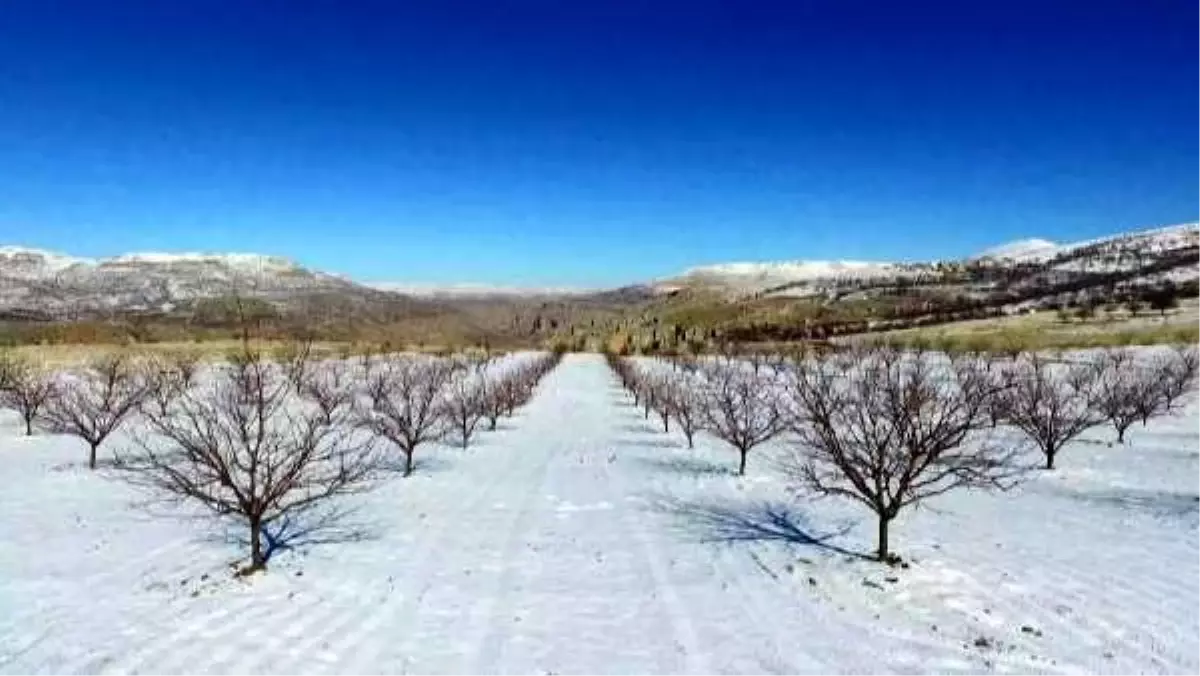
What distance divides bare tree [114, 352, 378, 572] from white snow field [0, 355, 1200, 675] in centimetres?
90

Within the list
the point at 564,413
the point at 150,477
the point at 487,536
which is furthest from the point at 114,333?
the point at 487,536

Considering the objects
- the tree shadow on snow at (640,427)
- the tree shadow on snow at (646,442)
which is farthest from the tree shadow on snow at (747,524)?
the tree shadow on snow at (640,427)

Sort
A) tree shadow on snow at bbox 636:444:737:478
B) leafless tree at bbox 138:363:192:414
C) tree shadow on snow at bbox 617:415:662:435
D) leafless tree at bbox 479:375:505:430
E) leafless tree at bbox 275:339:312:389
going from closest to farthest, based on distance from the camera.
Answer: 1. tree shadow on snow at bbox 636:444:737:478
2. leafless tree at bbox 275:339:312:389
3. leafless tree at bbox 138:363:192:414
4. leafless tree at bbox 479:375:505:430
5. tree shadow on snow at bbox 617:415:662:435

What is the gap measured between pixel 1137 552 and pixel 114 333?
417 feet

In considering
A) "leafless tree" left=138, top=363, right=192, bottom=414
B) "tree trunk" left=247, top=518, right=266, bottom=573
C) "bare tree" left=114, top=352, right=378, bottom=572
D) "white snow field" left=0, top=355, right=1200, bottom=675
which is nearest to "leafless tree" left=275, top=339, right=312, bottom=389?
"bare tree" left=114, top=352, right=378, bottom=572

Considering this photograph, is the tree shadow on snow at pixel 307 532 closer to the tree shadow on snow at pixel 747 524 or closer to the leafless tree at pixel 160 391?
the tree shadow on snow at pixel 747 524

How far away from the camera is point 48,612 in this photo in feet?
39.4

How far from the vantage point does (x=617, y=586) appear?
13.8 m

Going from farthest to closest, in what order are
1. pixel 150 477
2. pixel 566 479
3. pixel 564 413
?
pixel 564 413 < pixel 566 479 < pixel 150 477

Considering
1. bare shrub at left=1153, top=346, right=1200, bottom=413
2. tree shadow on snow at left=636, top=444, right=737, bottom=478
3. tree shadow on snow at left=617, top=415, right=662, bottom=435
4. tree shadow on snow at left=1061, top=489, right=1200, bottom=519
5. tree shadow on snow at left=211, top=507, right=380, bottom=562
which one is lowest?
tree shadow on snow at left=617, top=415, right=662, bottom=435

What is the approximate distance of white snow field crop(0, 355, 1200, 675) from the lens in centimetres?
1033

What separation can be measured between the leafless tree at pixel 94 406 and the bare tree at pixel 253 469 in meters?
1.20

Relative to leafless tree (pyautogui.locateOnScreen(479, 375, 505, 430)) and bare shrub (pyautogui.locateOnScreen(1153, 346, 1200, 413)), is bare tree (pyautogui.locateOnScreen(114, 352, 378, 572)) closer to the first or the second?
leafless tree (pyautogui.locateOnScreen(479, 375, 505, 430))

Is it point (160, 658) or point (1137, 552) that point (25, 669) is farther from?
point (1137, 552)
